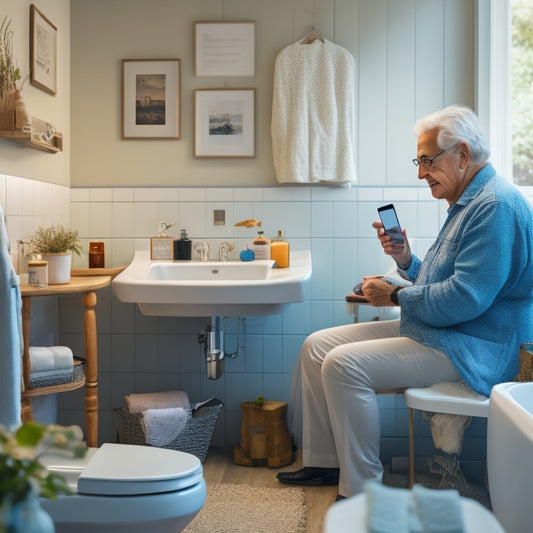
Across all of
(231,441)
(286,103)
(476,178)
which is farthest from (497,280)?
(231,441)

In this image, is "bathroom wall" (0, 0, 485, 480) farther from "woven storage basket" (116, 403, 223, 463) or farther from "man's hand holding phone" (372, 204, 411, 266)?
"man's hand holding phone" (372, 204, 411, 266)

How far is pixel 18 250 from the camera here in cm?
290

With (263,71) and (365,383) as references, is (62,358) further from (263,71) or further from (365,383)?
(263,71)

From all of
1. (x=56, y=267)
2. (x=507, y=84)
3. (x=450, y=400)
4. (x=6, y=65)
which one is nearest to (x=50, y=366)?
(x=56, y=267)

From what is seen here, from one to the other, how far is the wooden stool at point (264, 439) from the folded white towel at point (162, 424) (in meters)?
0.33

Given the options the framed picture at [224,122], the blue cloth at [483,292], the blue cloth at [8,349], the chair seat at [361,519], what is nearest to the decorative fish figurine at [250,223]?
the framed picture at [224,122]

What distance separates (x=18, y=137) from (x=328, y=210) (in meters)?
1.43

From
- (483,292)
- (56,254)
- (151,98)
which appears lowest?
(483,292)

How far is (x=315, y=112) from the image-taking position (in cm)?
344

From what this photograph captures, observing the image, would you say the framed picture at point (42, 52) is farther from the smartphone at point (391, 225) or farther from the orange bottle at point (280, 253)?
the smartphone at point (391, 225)

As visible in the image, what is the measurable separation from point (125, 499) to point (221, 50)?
2.25 meters

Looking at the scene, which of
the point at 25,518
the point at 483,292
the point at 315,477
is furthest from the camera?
the point at 315,477

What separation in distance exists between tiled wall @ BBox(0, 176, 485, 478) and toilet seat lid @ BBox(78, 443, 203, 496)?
4.76 ft

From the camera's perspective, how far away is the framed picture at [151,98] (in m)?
3.52
